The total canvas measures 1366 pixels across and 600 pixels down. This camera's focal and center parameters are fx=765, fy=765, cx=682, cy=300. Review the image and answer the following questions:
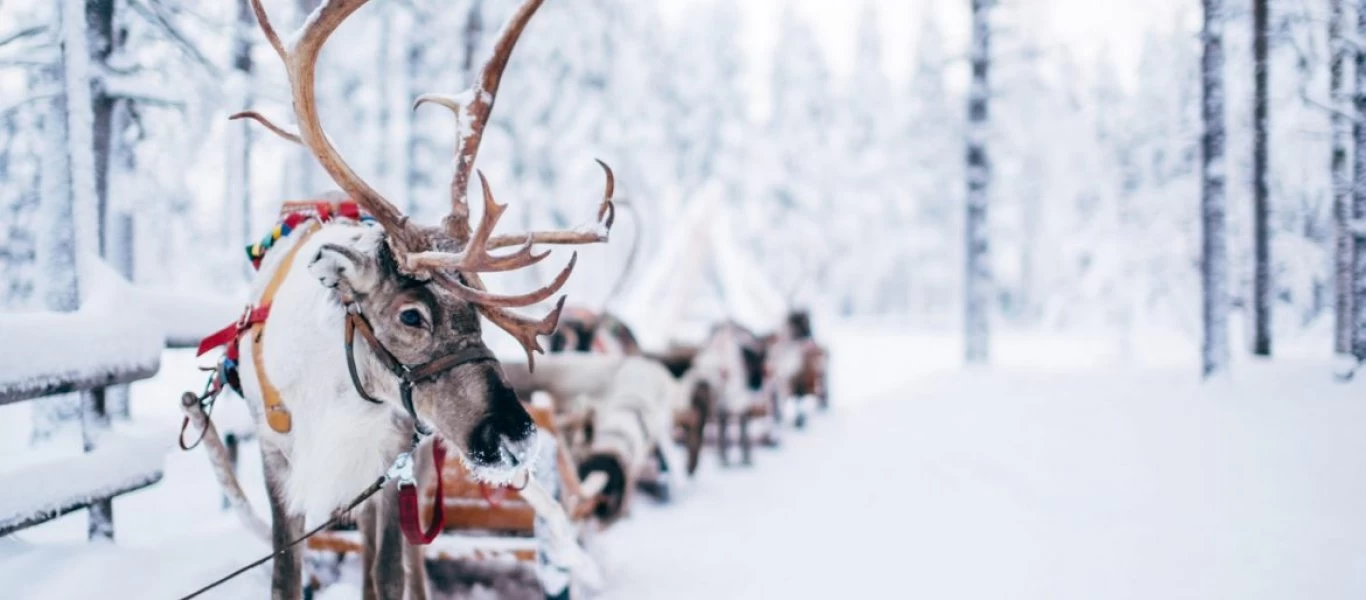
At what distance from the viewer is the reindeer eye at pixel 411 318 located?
2463mm

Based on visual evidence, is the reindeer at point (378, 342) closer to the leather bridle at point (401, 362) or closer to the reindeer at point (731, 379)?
the leather bridle at point (401, 362)

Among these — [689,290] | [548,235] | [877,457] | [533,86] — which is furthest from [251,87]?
[533,86]

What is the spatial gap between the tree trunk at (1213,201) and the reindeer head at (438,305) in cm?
676

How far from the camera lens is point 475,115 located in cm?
286

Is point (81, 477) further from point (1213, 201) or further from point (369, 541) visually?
point (1213, 201)

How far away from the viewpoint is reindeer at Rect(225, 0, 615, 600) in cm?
241

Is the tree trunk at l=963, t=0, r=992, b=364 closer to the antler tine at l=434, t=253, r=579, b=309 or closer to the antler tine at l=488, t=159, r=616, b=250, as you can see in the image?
the antler tine at l=488, t=159, r=616, b=250

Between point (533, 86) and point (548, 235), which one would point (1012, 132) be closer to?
point (533, 86)

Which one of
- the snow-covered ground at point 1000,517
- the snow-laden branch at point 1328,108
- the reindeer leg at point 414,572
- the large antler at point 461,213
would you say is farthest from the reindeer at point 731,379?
the snow-laden branch at point 1328,108

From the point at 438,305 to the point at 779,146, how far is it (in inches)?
1186

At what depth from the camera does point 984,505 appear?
546cm

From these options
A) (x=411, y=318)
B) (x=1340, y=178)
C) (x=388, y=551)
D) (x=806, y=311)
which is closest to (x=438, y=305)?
(x=411, y=318)

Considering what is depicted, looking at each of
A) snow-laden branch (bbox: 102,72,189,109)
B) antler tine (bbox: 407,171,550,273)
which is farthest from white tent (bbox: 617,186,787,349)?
antler tine (bbox: 407,171,550,273)

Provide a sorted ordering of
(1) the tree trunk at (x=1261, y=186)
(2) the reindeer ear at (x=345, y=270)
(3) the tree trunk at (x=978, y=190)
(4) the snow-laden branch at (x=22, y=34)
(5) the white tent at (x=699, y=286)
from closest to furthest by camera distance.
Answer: (2) the reindeer ear at (x=345, y=270) → (4) the snow-laden branch at (x=22, y=34) → (1) the tree trunk at (x=1261, y=186) → (3) the tree trunk at (x=978, y=190) → (5) the white tent at (x=699, y=286)
